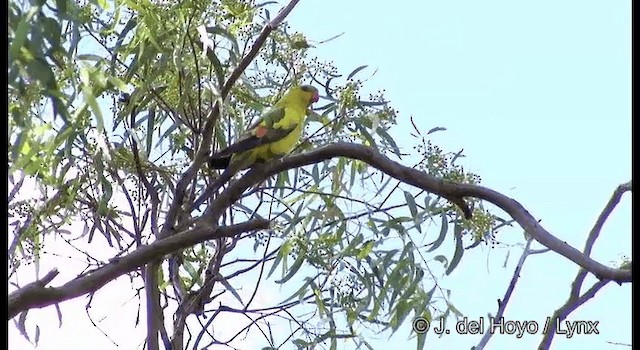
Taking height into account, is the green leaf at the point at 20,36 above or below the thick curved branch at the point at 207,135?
below

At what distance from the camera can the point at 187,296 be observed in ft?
6.27

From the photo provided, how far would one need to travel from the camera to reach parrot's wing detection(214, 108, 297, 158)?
1820 mm

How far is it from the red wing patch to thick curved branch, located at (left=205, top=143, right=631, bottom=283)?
19 centimetres

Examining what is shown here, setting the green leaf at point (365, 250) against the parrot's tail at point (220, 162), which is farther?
the parrot's tail at point (220, 162)

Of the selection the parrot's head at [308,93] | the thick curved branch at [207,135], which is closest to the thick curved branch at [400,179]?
the thick curved branch at [207,135]

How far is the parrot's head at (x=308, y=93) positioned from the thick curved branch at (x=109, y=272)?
1.73ft

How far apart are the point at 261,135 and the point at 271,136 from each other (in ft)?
0.12

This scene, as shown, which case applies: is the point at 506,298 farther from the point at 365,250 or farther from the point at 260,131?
the point at 260,131

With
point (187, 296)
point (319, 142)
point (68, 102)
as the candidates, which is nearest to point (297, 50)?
point (319, 142)

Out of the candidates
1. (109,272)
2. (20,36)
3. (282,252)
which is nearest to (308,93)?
(282,252)

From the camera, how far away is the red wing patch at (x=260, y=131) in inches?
75.0

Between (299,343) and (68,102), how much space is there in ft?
2.50

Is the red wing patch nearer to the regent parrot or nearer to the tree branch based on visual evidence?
the regent parrot

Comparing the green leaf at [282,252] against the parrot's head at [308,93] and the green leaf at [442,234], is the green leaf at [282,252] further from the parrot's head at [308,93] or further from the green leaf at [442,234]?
the parrot's head at [308,93]
